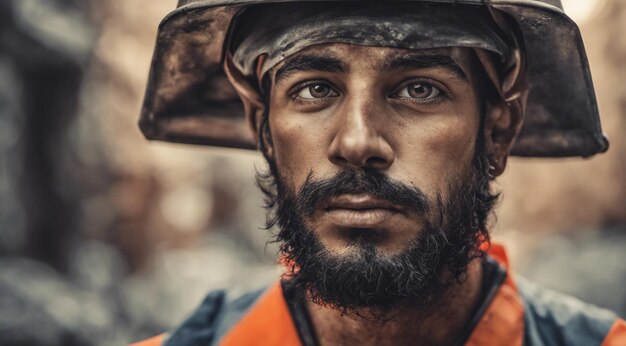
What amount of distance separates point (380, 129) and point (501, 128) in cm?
59

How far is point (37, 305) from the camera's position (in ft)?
19.1

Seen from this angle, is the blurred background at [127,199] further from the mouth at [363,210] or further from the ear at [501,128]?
the mouth at [363,210]

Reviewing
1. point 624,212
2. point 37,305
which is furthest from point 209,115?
point 624,212

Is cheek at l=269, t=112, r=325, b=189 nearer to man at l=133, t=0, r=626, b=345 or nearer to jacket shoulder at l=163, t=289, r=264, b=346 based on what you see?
man at l=133, t=0, r=626, b=345

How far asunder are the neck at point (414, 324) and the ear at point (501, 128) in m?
0.39

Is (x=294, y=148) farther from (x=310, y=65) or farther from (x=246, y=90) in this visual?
(x=246, y=90)

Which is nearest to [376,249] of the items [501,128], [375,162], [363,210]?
[363,210]

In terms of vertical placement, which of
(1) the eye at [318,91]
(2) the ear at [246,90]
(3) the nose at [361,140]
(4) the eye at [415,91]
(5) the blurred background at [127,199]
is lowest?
(3) the nose at [361,140]

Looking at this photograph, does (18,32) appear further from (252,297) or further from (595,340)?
(595,340)

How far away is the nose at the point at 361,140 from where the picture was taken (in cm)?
191

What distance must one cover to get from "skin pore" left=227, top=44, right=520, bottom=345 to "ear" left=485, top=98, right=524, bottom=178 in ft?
0.39

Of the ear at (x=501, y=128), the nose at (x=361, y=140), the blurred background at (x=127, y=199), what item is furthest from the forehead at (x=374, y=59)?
the blurred background at (x=127, y=199)

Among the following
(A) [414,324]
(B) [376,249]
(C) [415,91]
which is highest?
(C) [415,91]

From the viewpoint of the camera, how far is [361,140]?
1.90 metres
